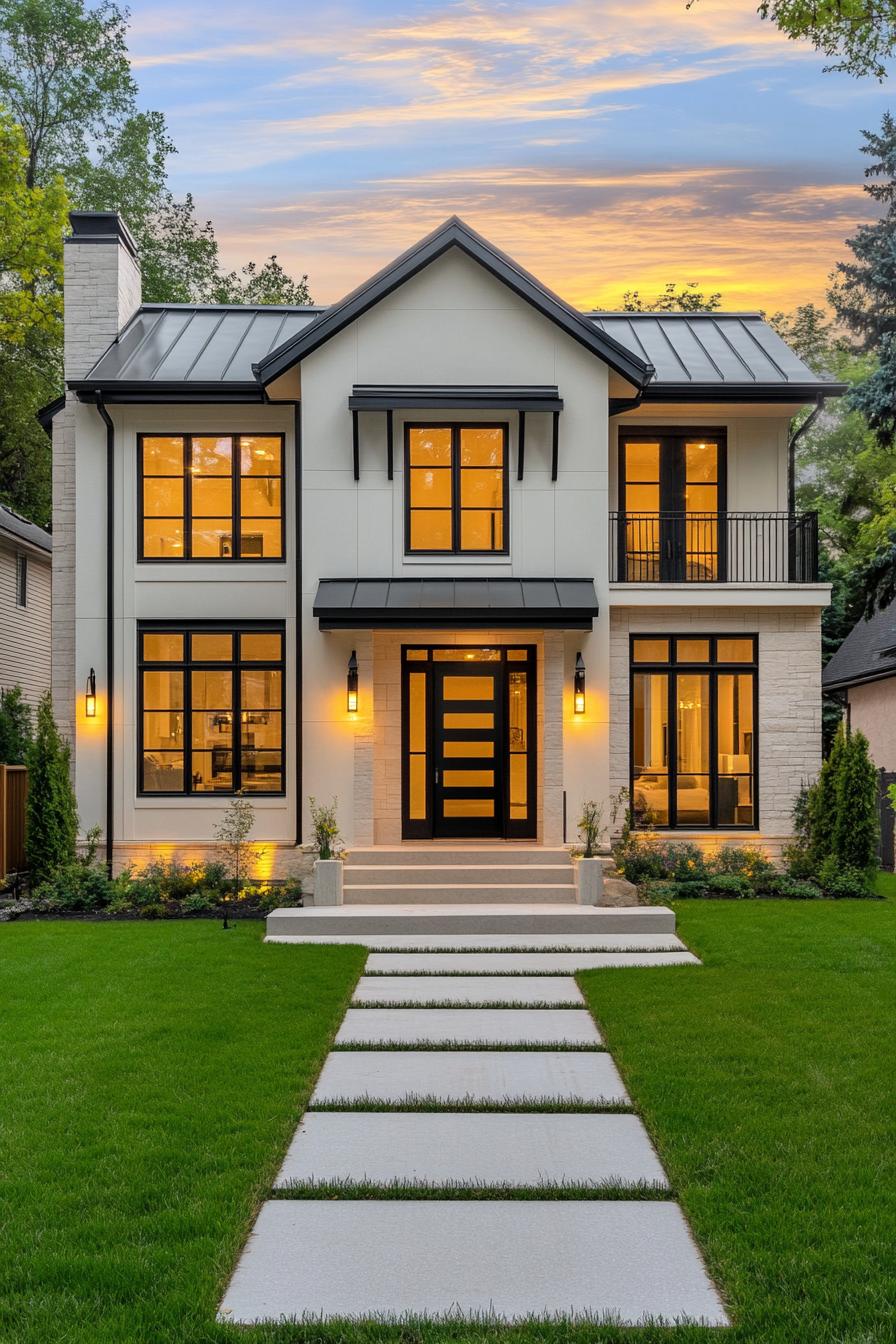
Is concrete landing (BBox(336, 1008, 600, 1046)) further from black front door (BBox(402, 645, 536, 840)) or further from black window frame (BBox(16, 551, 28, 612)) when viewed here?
black window frame (BBox(16, 551, 28, 612))

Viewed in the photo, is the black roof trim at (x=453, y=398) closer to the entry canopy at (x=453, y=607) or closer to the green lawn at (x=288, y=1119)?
the entry canopy at (x=453, y=607)

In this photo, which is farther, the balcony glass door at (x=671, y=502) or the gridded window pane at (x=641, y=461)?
the gridded window pane at (x=641, y=461)

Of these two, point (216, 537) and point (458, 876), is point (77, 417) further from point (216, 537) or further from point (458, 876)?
point (458, 876)

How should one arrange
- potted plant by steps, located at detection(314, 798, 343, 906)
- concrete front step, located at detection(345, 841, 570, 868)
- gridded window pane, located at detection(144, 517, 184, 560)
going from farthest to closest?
gridded window pane, located at detection(144, 517, 184, 560) → concrete front step, located at detection(345, 841, 570, 868) → potted plant by steps, located at detection(314, 798, 343, 906)

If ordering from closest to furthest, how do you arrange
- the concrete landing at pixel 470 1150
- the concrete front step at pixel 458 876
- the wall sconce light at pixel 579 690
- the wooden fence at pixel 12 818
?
the concrete landing at pixel 470 1150 → the concrete front step at pixel 458 876 → the wall sconce light at pixel 579 690 → the wooden fence at pixel 12 818

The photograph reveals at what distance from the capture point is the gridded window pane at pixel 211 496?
49.2 ft

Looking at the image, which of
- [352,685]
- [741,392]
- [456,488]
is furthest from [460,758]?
[741,392]

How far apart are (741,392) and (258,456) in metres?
6.77

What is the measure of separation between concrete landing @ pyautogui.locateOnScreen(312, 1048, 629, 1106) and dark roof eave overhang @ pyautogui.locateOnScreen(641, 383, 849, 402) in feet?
Result: 33.2

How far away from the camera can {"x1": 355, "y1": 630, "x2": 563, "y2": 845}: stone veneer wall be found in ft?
45.8

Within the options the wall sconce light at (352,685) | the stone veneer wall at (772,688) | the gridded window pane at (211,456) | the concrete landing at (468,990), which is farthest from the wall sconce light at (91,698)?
the stone veneer wall at (772,688)

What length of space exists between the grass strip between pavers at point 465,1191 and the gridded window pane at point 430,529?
10089 millimetres

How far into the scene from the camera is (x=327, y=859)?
12641 mm

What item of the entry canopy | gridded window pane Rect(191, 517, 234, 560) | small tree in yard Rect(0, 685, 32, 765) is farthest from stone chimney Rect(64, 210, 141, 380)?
small tree in yard Rect(0, 685, 32, 765)
